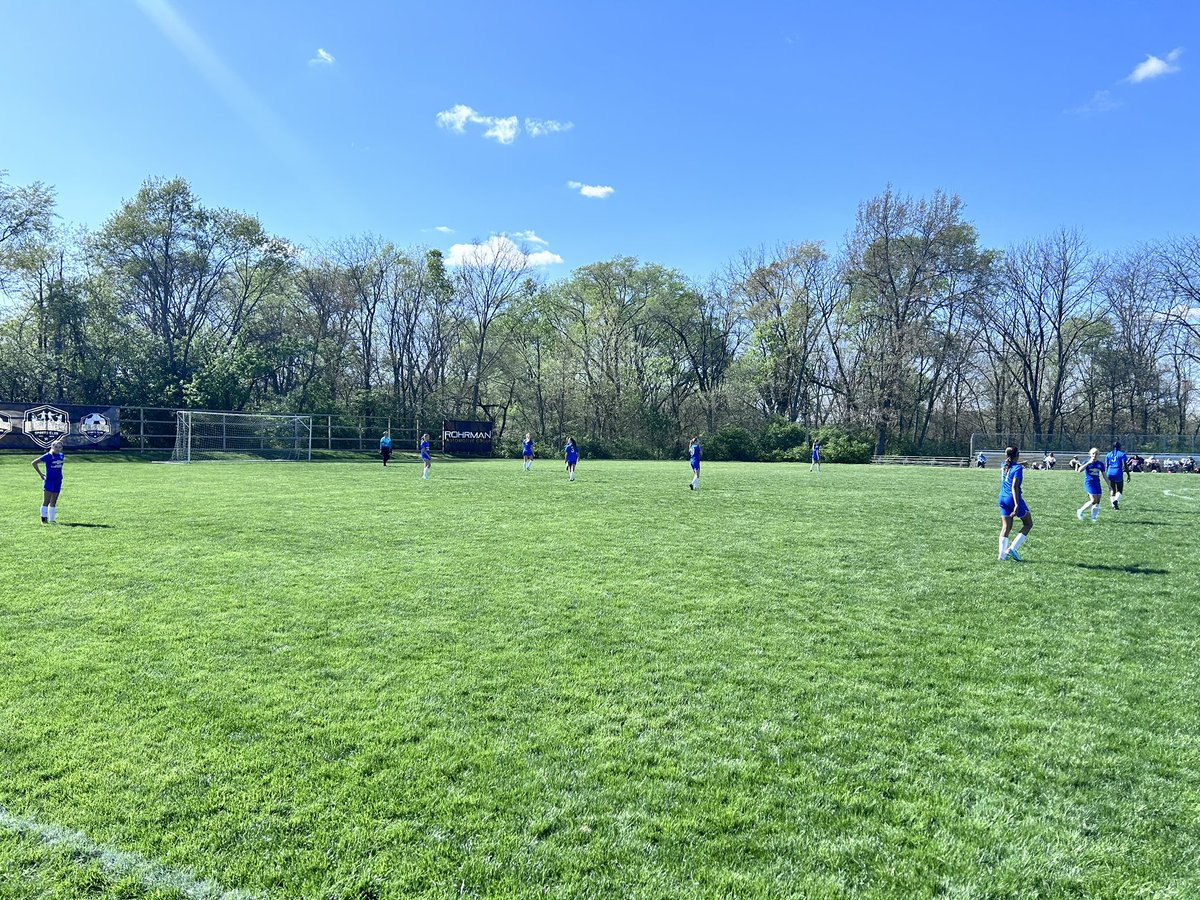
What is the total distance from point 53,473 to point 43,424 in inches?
1094

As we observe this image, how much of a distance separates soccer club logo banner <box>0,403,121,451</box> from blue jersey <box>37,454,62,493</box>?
24.5 m

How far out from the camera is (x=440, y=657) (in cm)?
566

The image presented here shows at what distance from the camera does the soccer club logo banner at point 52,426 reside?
32.4 meters

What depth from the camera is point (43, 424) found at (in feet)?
108

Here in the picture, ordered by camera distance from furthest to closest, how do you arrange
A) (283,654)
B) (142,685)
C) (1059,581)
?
(1059,581) → (283,654) → (142,685)

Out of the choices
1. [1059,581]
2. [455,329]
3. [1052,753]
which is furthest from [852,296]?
[1052,753]

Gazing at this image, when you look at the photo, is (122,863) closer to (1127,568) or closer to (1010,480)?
(1010,480)

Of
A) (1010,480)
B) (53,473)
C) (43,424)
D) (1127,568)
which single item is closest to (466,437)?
(43,424)

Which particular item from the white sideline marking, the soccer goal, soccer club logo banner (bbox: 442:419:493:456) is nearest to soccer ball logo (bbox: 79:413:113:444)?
the soccer goal

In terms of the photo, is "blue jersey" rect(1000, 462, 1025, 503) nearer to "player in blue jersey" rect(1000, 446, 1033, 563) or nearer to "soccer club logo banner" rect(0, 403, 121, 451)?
"player in blue jersey" rect(1000, 446, 1033, 563)

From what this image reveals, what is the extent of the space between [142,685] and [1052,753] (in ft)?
21.5

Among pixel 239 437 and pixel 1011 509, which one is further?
pixel 239 437

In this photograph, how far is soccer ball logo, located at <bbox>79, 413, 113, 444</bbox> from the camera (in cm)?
3419

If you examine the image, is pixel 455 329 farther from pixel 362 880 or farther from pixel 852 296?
pixel 362 880
